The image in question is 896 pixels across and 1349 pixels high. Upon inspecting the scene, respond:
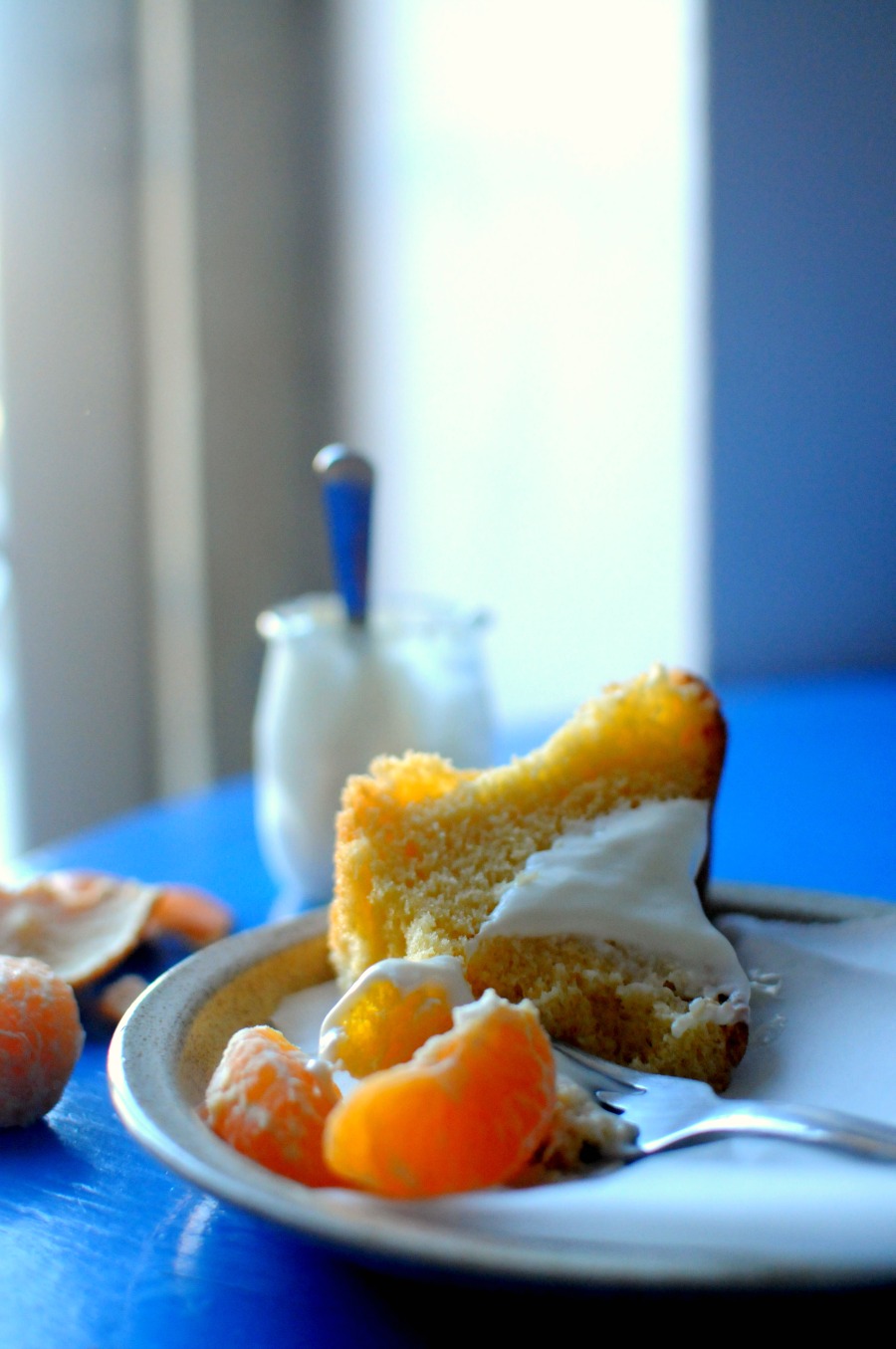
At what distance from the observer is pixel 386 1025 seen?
53 cm

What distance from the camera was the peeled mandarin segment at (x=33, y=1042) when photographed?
0.61m

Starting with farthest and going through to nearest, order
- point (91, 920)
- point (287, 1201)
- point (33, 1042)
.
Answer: point (91, 920) < point (33, 1042) < point (287, 1201)

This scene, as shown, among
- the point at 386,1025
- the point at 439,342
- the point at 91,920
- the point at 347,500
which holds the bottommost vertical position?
the point at 91,920

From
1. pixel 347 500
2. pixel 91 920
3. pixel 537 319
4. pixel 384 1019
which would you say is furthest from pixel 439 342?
pixel 384 1019

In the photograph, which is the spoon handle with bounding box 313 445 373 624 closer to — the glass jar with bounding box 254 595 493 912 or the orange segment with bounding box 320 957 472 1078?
the glass jar with bounding box 254 595 493 912

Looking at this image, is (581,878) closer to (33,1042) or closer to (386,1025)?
(386,1025)

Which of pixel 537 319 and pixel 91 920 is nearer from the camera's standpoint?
pixel 91 920

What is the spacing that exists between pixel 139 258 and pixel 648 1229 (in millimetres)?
2685

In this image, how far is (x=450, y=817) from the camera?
69cm

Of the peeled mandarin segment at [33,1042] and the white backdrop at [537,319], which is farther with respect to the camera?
the white backdrop at [537,319]

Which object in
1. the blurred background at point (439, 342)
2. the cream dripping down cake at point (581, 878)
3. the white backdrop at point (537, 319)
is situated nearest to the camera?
the cream dripping down cake at point (581, 878)

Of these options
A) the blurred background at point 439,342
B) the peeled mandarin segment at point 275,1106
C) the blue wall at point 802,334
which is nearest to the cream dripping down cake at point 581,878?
the peeled mandarin segment at point 275,1106

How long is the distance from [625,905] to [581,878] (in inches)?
1.0

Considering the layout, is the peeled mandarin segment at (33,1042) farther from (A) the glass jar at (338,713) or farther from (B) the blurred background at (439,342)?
(B) the blurred background at (439,342)
